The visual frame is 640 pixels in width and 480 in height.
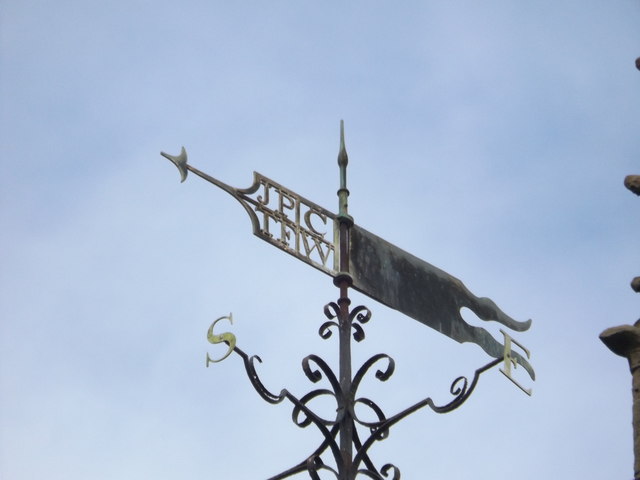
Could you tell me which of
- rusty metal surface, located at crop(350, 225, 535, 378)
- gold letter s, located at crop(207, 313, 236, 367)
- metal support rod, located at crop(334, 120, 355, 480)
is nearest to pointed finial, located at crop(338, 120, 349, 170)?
metal support rod, located at crop(334, 120, 355, 480)

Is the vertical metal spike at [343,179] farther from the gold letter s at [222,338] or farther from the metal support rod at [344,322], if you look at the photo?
the gold letter s at [222,338]

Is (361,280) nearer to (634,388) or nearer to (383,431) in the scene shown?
(383,431)

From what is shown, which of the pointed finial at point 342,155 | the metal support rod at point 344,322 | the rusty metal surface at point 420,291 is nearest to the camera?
the metal support rod at point 344,322

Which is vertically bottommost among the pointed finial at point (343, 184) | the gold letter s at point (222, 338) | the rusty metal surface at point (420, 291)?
the gold letter s at point (222, 338)

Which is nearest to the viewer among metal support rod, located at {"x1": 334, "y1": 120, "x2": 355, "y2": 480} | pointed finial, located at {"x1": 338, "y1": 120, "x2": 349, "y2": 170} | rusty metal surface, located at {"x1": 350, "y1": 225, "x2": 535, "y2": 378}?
metal support rod, located at {"x1": 334, "y1": 120, "x2": 355, "y2": 480}

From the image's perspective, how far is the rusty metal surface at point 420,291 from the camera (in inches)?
248

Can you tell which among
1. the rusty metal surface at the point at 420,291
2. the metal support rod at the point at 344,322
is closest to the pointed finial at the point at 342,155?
the metal support rod at the point at 344,322

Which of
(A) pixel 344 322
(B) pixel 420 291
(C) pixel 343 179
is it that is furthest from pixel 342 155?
(A) pixel 344 322

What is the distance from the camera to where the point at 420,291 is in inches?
257

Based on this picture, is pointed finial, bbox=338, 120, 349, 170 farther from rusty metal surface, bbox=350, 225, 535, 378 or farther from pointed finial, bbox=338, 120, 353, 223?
rusty metal surface, bbox=350, 225, 535, 378

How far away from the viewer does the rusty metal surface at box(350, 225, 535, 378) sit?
6297mm

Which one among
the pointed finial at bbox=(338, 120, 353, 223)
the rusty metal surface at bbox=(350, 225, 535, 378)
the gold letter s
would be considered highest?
the pointed finial at bbox=(338, 120, 353, 223)

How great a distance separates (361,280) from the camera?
20.4 feet

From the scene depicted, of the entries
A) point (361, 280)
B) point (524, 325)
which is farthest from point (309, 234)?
point (524, 325)
